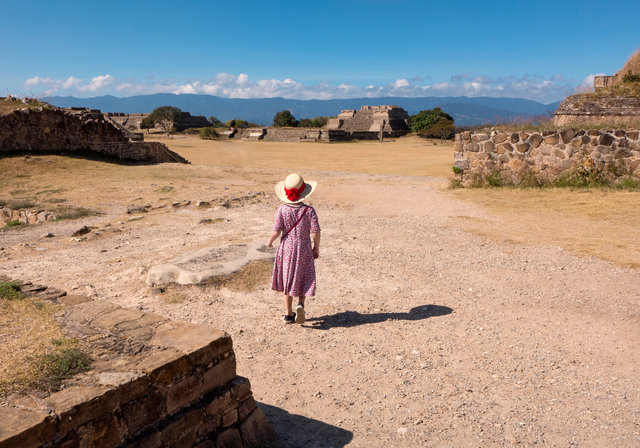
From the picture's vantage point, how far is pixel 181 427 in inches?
112

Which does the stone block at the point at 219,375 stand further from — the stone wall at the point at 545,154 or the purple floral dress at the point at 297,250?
the stone wall at the point at 545,154

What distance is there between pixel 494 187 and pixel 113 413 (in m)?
13.0

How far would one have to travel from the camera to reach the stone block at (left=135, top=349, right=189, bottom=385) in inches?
107

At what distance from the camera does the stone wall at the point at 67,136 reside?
1830 centimetres

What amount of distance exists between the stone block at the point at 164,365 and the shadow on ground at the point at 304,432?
39.6 inches

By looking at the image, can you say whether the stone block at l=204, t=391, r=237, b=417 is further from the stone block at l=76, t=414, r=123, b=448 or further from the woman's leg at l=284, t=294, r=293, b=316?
the woman's leg at l=284, t=294, r=293, b=316

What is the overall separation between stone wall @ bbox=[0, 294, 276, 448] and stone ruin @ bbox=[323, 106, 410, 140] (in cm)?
5193

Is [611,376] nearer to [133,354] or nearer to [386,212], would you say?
[133,354]

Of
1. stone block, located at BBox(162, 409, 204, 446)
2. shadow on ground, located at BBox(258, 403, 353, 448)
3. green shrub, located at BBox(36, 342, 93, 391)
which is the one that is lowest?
shadow on ground, located at BBox(258, 403, 353, 448)

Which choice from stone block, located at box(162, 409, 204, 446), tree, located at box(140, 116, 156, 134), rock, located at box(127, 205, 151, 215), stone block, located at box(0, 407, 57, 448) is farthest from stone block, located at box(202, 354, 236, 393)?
tree, located at box(140, 116, 156, 134)

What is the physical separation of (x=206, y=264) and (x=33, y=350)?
376 centimetres

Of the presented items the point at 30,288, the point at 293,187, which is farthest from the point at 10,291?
the point at 293,187

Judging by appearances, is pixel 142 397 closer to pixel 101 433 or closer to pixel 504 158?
pixel 101 433

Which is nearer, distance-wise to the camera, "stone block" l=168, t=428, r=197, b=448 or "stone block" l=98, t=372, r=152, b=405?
"stone block" l=98, t=372, r=152, b=405
